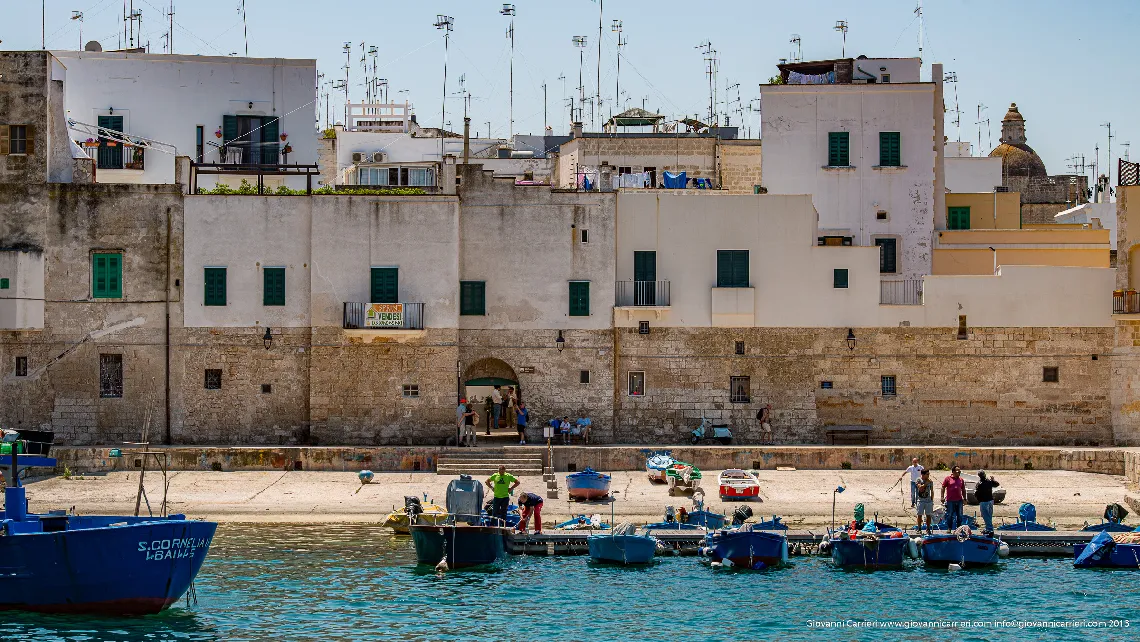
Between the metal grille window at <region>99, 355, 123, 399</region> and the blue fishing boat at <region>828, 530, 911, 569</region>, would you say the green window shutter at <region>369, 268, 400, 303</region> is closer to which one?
the metal grille window at <region>99, 355, 123, 399</region>

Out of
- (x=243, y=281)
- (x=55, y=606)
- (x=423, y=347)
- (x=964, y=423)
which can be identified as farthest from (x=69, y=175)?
(x=964, y=423)

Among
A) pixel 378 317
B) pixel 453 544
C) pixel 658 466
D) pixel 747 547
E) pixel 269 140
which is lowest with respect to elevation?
pixel 747 547

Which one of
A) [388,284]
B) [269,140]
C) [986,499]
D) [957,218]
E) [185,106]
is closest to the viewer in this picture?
[986,499]

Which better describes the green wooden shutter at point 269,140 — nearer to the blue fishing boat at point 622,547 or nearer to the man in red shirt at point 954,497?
the blue fishing boat at point 622,547

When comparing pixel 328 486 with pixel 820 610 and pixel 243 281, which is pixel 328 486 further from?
pixel 820 610

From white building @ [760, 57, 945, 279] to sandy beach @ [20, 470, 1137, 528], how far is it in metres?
9.42

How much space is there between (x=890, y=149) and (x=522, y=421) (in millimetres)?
13515

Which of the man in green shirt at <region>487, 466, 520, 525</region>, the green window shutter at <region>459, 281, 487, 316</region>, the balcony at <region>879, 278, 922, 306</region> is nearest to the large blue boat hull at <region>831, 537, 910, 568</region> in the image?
the man in green shirt at <region>487, 466, 520, 525</region>

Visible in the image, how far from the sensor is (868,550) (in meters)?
31.5

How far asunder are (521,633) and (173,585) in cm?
593

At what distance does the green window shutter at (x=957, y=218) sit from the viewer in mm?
49750

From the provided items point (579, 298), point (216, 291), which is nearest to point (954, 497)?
point (579, 298)

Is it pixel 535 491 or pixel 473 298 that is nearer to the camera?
pixel 535 491

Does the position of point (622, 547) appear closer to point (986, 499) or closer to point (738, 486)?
point (738, 486)
